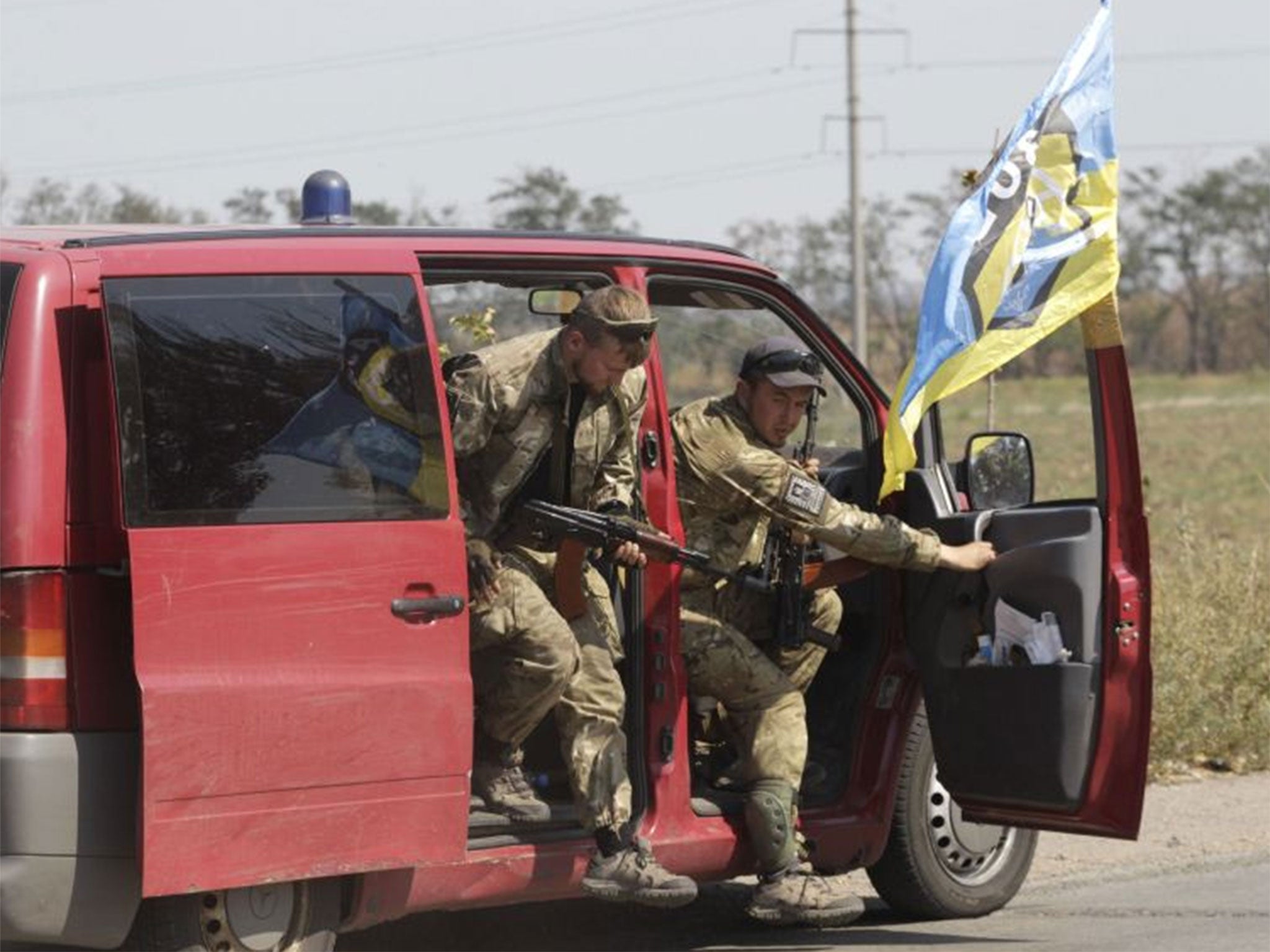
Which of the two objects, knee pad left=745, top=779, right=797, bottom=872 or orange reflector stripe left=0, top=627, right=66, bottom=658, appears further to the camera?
knee pad left=745, top=779, right=797, bottom=872

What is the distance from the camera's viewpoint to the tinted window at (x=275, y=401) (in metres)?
5.60

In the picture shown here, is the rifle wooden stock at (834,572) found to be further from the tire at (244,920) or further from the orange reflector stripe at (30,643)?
the orange reflector stripe at (30,643)

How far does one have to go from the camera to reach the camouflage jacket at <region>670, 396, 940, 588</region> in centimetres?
703

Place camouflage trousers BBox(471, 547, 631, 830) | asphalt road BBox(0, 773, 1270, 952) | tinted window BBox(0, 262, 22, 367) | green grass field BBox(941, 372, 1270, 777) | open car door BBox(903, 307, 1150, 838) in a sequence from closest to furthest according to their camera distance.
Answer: tinted window BBox(0, 262, 22, 367), camouflage trousers BBox(471, 547, 631, 830), open car door BBox(903, 307, 1150, 838), asphalt road BBox(0, 773, 1270, 952), green grass field BBox(941, 372, 1270, 777)

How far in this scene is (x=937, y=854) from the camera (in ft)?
25.3

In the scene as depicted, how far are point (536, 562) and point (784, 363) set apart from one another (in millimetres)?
1047

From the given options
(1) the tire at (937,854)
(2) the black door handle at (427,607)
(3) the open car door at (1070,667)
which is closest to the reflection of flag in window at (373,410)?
(2) the black door handle at (427,607)

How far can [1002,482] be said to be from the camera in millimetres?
7457

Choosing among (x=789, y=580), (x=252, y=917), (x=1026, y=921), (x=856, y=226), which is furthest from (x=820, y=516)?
(x=856, y=226)

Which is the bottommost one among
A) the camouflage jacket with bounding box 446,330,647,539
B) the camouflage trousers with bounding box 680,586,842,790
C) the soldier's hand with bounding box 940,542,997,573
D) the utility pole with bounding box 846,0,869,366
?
the camouflage trousers with bounding box 680,586,842,790

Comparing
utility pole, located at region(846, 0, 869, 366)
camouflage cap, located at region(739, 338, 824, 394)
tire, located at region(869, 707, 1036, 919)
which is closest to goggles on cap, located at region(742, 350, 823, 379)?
camouflage cap, located at region(739, 338, 824, 394)

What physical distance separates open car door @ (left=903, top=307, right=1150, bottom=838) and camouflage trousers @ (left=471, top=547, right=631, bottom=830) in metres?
1.15

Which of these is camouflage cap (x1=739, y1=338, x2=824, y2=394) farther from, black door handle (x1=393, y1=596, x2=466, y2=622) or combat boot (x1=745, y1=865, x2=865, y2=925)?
black door handle (x1=393, y1=596, x2=466, y2=622)

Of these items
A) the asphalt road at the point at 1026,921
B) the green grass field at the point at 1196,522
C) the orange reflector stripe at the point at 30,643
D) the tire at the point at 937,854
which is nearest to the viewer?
the orange reflector stripe at the point at 30,643
